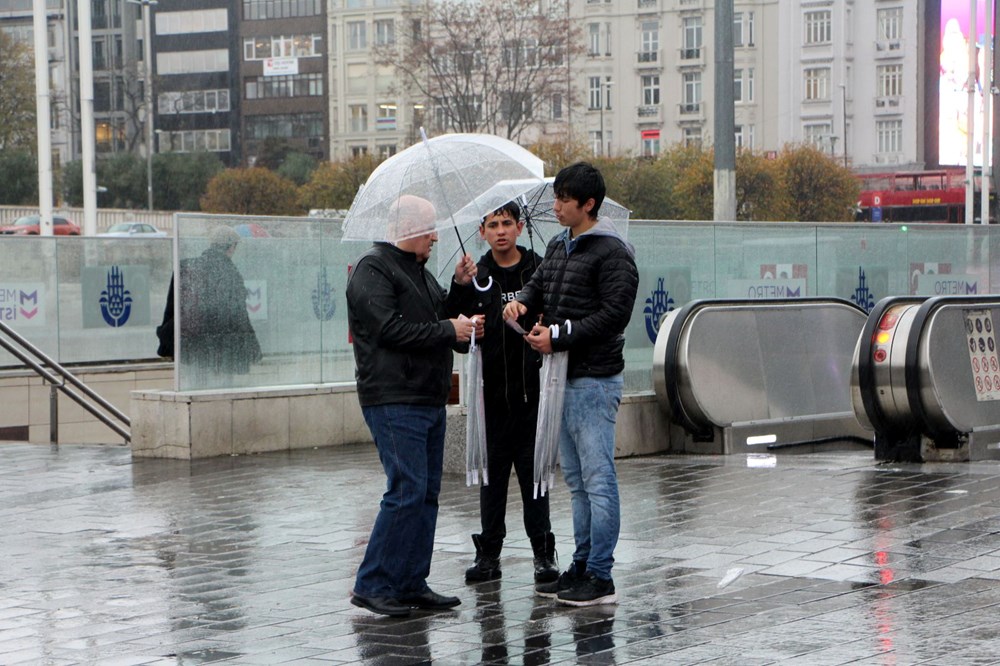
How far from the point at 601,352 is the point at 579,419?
1.00ft

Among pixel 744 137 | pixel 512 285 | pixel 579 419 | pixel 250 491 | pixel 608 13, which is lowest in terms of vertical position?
pixel 250 491

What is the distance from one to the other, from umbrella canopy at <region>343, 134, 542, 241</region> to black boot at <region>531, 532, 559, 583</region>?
1.52 m

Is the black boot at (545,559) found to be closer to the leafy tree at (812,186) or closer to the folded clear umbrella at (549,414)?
the folded clear umbrella at (549,414)

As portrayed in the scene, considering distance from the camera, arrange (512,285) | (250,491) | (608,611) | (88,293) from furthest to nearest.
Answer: (88,293) → (250,491) → (512,285) → (608,611)

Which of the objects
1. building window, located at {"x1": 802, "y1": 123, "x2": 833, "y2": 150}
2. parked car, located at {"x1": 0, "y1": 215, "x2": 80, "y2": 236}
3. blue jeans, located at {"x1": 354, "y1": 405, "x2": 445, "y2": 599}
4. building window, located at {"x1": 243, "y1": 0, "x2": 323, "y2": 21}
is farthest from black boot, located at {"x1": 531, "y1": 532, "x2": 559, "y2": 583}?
building window, located at {"x1": 243, "y1": 0, "x2": 323, "y2": 21}

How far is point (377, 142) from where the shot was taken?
100 m

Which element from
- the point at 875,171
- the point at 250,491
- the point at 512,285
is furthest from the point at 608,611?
the point at 875,171

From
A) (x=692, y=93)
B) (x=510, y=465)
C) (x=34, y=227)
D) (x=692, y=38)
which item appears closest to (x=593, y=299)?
(x=510, y=465)

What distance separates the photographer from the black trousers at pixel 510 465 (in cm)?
724

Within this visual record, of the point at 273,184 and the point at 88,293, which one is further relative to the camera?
the point at 273,184

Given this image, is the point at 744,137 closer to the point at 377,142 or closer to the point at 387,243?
the point at 377,142

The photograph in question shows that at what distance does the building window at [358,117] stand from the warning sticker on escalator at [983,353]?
90717mm

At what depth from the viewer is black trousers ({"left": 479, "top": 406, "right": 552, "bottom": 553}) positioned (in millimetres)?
7242

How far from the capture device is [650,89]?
308 feet
